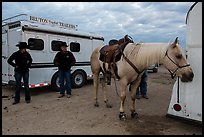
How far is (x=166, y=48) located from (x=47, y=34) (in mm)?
5517

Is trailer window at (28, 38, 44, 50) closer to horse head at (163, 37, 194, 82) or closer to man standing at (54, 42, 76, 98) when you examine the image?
man standing at (54, 42, 76, 98)

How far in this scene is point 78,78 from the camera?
9.94m

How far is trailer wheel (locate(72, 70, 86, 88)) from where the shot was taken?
31.7 feet

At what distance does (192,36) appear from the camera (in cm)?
398

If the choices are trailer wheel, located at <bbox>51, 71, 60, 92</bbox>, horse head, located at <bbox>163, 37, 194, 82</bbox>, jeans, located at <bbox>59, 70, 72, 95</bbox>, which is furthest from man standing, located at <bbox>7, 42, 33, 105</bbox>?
horse head, located at <bbox>163, 37, 194, 82</bbox>

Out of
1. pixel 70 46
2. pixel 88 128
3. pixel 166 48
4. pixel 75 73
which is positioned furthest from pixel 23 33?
pixel 166 48

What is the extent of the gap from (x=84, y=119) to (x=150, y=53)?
2.23 meters

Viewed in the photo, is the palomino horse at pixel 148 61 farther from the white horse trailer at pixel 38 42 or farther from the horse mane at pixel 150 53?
the white horse trailer at pixel 38 42

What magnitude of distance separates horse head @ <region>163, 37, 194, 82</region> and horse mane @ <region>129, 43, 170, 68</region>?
0.48 ft

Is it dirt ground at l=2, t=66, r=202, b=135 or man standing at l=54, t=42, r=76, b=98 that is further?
man standing at l=54, t=42, r=76, b=98

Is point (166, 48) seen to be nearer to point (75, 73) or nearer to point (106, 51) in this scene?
point (106, 51)

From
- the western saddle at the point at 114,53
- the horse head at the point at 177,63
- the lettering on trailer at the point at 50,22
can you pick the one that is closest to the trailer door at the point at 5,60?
the lettering on trailer at the point at 50,22

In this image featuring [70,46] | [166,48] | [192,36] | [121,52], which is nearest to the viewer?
[192,36]

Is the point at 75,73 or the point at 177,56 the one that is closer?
the point at 177,56
